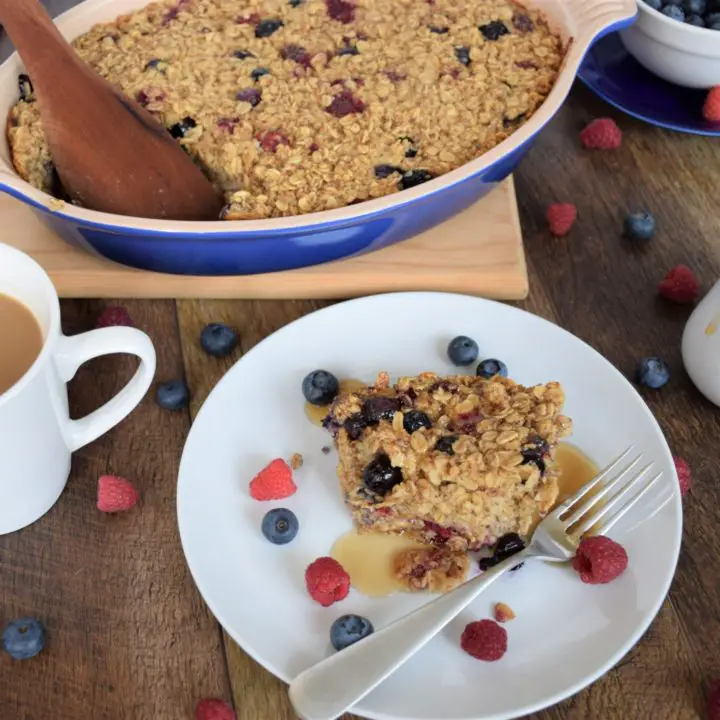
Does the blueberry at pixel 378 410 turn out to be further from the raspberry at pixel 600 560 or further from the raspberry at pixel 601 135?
the raspberry at pixel 601 135

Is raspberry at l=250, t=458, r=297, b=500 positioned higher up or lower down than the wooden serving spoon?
lower down

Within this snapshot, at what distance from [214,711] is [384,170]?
2.34 ft

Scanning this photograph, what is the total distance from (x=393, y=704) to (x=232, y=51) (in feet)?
3.23

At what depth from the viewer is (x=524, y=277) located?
4.16 ft

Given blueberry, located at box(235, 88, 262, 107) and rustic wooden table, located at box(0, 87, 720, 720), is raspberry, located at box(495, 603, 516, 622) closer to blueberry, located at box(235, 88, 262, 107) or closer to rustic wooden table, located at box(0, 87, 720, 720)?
rustic wooden table, located at box(0, 87, 720, 720)

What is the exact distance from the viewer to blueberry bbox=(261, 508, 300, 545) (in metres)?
1.00

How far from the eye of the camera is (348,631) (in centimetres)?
Result: 92

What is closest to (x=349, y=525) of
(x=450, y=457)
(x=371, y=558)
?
(x=371, y=558)

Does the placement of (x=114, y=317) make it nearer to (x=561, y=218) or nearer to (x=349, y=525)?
(x=349, y=525)

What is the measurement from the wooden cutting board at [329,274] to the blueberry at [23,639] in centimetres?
49

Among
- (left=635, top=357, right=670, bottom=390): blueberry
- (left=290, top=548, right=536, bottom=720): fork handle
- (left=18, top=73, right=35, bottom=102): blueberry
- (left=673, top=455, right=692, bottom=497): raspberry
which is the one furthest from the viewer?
A: (left=18, top=73, right=35, bottom=102): blueberry

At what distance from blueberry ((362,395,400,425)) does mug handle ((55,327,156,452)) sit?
0.25 m

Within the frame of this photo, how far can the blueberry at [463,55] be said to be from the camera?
1.36 metres

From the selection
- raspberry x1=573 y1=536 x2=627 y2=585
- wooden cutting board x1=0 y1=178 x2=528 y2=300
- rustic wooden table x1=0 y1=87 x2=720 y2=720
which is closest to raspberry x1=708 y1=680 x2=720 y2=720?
rustic wooden table x1=0 y1=87 x2=720 y2=720
